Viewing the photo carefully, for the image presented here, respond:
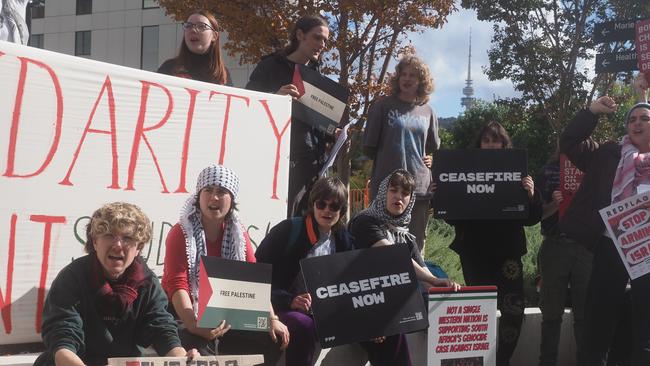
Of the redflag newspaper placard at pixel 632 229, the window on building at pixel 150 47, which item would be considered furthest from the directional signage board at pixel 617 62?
the window on building at pixel 150 47

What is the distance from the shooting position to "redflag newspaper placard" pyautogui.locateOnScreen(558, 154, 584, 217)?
5.66 metres

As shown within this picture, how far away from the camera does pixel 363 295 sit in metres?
4.42

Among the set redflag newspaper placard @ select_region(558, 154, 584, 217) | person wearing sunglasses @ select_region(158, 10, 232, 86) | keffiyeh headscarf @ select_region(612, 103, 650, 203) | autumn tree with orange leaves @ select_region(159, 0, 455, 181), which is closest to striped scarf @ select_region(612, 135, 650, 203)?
keffiyeh headscarf @ select_region(612, 103, 650, 203)

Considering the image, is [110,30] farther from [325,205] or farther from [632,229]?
[632,229]

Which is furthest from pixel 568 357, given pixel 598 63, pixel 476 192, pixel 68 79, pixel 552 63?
pixel 552 63

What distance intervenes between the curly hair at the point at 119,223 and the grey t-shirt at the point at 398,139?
8.25 feet

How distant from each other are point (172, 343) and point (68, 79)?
1657mm

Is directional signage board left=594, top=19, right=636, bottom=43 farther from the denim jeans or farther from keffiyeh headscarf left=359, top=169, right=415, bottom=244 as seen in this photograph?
keffiyeh headscarf left=359, top=169, right=415, bottom=244

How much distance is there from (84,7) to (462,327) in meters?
35.4

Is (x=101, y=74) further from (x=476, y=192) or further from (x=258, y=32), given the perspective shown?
(x=258, y=32)

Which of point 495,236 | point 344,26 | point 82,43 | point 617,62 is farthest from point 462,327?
point 82,43

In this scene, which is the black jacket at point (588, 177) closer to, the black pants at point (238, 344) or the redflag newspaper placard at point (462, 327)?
the redflag newspaper placard at point (462, 327)

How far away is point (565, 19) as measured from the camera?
1656 cm

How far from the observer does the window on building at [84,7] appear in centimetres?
3666
